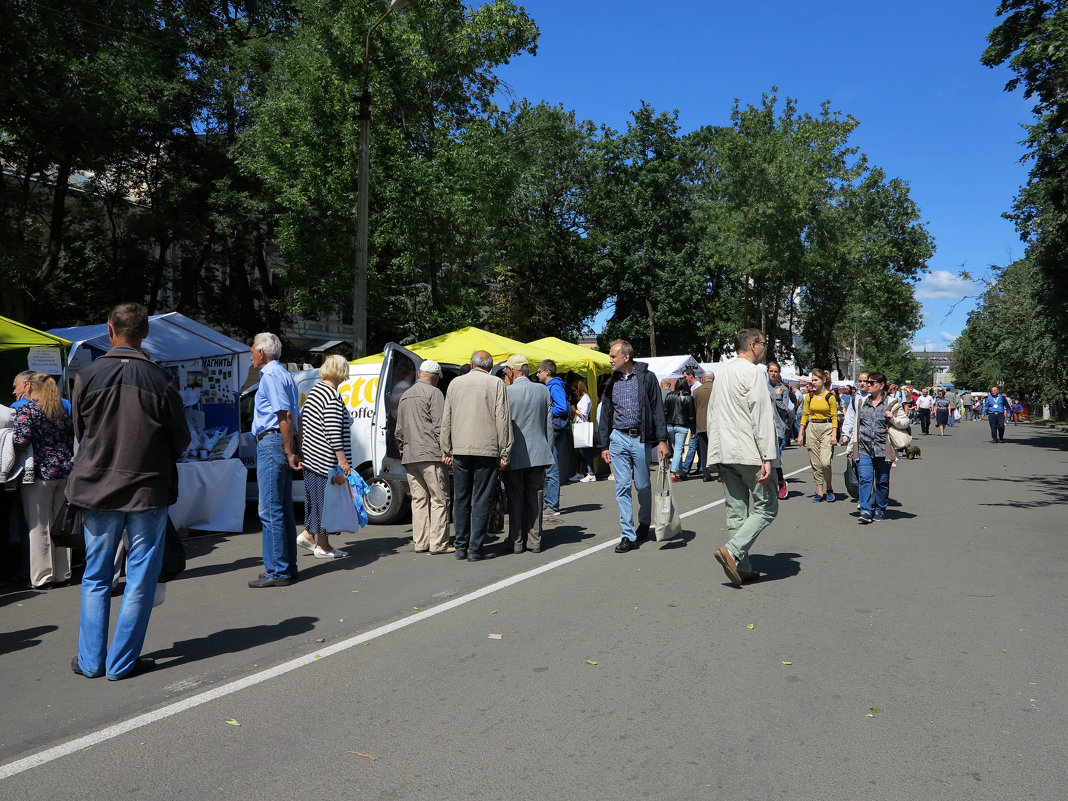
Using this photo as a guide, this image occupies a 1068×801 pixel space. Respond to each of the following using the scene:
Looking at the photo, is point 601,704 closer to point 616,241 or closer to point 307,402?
point 307,402

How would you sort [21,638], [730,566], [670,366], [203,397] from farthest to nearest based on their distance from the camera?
[670,366] → [203,397] → [730,566] → [21,638]

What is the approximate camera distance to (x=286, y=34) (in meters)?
20.6

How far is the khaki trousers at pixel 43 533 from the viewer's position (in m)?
7.50

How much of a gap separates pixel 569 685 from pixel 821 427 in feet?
29.2

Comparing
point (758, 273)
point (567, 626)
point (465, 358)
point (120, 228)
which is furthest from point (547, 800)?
point (758, 273)

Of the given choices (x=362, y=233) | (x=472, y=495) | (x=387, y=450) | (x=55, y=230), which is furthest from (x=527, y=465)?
(x=55, y=230)

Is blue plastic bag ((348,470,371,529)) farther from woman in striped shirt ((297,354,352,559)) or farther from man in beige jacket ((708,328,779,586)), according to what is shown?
man in beige jacket ((708,328,779,586))

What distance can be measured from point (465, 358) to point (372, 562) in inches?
284

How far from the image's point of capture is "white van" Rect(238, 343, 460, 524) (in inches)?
431

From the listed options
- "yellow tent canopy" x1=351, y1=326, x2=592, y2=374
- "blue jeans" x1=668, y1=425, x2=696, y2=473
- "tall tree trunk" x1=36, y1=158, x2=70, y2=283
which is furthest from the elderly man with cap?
"tall tree trunk" x1=36, y1=158, x2=70, y2=283

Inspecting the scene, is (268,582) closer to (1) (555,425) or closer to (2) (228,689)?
(2) (228,689)

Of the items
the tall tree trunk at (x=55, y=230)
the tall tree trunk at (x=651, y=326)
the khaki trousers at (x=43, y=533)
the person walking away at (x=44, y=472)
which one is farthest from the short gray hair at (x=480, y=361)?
the tall tree trunk at (x=651, y=326)

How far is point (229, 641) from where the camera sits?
5660 millimetres

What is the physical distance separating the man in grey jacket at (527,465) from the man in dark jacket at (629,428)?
612 millimetres
